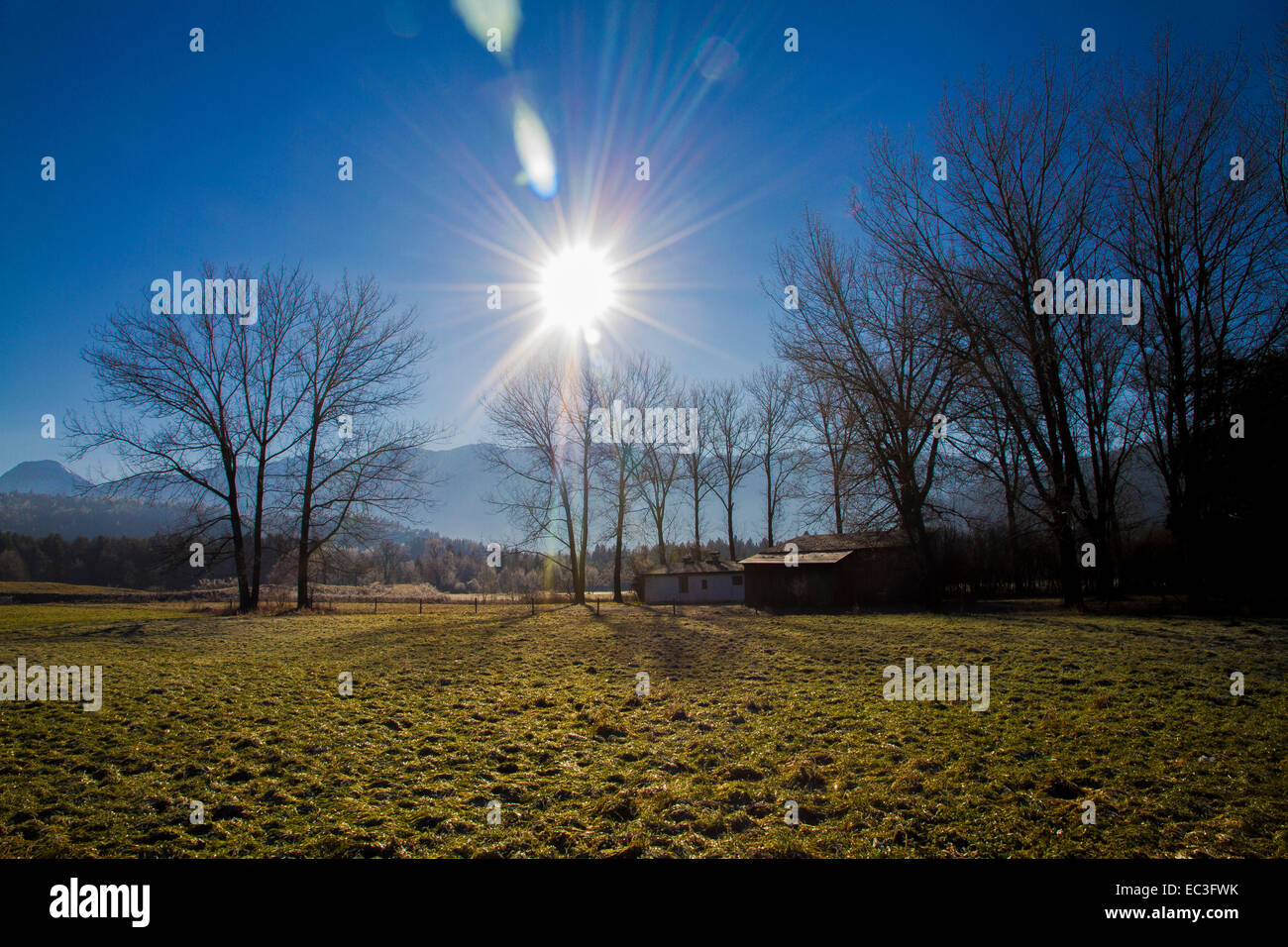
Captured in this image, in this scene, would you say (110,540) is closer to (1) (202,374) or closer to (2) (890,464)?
(1) (202,374)

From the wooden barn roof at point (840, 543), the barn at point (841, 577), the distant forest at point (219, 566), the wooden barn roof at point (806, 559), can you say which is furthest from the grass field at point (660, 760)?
the wooden barn roof at point (840, 543)

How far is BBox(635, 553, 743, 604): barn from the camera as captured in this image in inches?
1855

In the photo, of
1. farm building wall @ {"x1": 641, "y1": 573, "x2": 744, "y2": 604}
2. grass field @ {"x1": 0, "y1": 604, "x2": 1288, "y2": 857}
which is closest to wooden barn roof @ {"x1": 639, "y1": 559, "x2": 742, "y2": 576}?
farm building wall @ {"x1": 641, "y1": 573, "x2": 744, "y2": 604}

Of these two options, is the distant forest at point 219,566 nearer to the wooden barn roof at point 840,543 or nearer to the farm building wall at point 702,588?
the farm building wall at point 702,588

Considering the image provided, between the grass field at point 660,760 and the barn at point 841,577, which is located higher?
the grass field at point 660,760

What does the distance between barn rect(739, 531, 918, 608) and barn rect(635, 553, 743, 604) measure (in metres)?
11.7

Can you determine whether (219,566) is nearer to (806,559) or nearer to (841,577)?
(806,559)

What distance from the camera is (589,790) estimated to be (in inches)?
191

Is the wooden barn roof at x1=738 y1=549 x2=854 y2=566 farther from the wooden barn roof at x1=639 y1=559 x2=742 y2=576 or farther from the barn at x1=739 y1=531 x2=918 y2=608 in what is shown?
the wooden barn roof at x1=639 y1=559 x2=742 y2=576

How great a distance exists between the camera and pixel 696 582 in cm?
4734

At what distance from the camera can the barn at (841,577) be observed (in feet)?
109

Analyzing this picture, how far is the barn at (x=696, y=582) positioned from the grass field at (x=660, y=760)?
36.3 metres
